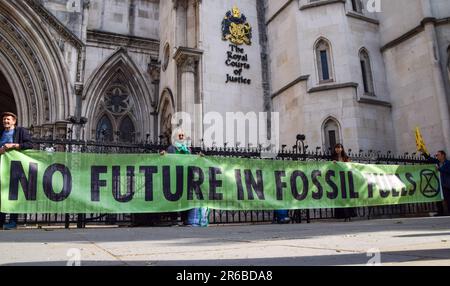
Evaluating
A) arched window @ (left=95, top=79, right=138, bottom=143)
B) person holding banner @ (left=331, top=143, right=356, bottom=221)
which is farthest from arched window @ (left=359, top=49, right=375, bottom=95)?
arched window @ (left=95, top=79, right=138, bottom=143)

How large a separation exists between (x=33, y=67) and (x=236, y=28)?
8705mm

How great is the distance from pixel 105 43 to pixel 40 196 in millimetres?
13282

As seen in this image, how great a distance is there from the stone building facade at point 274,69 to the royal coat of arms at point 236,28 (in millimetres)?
63

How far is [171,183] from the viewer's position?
303 inches

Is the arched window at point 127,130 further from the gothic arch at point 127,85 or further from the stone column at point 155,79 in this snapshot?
the stone column at point 155,79

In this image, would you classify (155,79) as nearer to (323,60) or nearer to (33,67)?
(33,67)

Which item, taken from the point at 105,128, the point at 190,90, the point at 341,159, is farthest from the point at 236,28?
the point at 341,159

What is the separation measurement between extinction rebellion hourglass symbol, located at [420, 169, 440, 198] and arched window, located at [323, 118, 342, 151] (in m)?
3.61

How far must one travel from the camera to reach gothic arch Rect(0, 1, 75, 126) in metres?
15.0

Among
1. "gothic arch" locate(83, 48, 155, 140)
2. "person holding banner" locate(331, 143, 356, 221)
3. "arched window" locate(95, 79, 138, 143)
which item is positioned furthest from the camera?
"arched window" locate(95, 79, 138, 143)

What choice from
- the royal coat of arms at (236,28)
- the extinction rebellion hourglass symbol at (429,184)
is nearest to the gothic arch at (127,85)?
the royal coat of arms at (236,28)

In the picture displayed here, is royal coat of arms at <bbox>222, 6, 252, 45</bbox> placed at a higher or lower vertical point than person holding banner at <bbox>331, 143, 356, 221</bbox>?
higher

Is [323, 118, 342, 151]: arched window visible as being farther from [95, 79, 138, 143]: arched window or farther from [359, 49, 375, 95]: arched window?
[95, 79, 138, 143]: arched window
